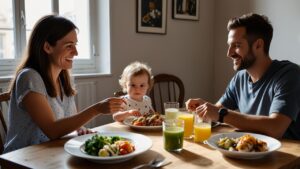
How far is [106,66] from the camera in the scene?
2941 mm

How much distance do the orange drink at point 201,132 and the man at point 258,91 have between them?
0.09 metres

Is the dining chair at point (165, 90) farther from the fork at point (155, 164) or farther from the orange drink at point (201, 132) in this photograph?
the fork at point (155, 164)

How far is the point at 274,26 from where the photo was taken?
11.0 ft

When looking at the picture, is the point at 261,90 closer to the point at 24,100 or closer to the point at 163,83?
the point at 24,100

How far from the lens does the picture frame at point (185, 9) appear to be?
3383mm

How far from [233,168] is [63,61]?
101 centimetres

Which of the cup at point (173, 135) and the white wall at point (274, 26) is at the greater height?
the white wall at point (274, 26)

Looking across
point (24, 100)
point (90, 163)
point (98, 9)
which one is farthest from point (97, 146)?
point (98, 9)

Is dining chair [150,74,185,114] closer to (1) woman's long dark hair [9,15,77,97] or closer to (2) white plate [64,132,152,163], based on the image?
(1) woman's long dark hair [9,15,77,97]

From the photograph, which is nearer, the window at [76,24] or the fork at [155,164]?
the fork at [155,164]

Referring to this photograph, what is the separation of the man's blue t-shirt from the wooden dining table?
0.24 metres

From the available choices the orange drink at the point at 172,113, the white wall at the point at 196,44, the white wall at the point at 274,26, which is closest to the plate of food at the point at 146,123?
the orange drink at the point at 172,113

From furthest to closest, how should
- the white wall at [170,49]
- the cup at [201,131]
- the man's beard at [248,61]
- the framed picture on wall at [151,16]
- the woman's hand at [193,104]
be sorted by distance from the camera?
the framed picture on wall at [151,16] < the white wall at [170,49] < the man's beard at [248,61] < the woman's hand at [193,104] < the cup at [201,131]

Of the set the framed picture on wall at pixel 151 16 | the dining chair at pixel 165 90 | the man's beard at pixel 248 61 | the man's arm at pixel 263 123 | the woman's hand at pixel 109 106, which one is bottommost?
the dining chair at pixel 165 90
